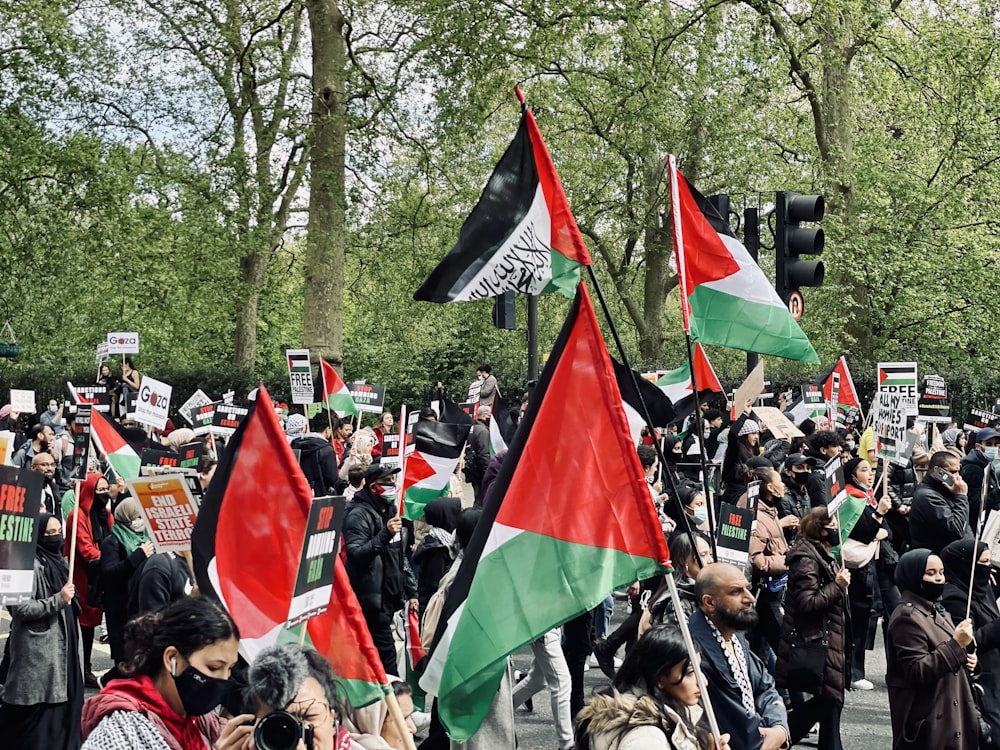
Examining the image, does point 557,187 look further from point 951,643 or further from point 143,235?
point 143,235

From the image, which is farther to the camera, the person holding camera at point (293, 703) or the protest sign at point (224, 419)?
the protest sign at point (224, 419)

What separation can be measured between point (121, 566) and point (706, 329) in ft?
13.3

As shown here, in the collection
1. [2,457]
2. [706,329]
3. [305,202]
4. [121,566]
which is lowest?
[121,566]

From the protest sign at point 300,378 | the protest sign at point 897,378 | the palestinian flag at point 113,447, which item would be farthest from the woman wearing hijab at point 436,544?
the protest sign at point 300,378

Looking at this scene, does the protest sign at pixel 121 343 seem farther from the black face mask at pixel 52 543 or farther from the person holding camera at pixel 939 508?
the person holding camera at pixel 939 508

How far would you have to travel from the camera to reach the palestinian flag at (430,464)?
1055 centimetres

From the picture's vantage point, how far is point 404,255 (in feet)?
85.5

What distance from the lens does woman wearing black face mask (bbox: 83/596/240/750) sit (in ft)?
11.9

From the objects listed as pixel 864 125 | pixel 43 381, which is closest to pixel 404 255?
pixel 43 381

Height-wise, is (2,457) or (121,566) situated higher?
(2,457)

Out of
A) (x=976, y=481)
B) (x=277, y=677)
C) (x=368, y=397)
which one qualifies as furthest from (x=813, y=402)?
(x=277, y=677)

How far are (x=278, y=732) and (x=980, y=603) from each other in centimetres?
577

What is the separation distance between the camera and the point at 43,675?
7.10 meters

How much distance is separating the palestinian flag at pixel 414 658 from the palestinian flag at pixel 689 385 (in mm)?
3542
